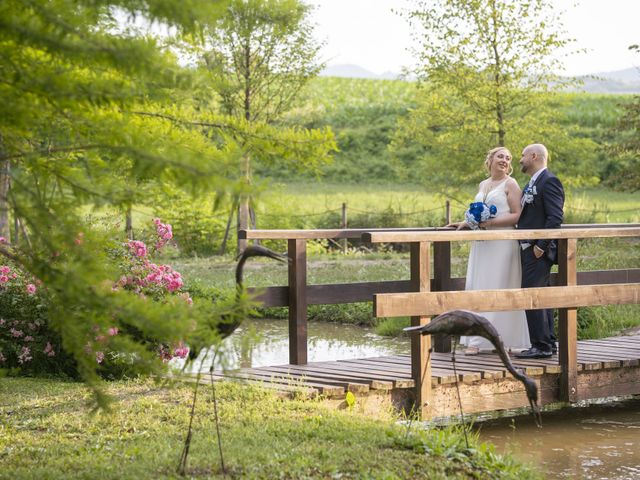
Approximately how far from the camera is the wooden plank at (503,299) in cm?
765

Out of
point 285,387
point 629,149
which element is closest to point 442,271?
point 285,387

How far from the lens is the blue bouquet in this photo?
30.6 feet

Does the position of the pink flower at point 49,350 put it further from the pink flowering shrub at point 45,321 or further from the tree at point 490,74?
the tree at point 490,74

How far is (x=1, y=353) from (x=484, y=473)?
4923 millimetres

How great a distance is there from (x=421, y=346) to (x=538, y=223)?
74.5 inches

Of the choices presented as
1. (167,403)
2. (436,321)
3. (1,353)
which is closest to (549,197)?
(436,321)

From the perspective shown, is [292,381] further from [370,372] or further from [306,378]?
[370,372]

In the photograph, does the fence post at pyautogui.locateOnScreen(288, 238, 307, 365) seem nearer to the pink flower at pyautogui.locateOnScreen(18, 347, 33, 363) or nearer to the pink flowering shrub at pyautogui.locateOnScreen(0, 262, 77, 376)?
the pink flowering shrub at pyautogui.locateOnScreen(0, 262, 77, 376)

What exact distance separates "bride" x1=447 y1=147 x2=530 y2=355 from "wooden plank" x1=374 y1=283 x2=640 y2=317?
798 mm

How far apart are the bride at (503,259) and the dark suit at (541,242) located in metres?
0.12

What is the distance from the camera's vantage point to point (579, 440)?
803 centimetres

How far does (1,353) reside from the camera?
908cm

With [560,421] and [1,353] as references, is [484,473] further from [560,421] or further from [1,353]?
[1,353]

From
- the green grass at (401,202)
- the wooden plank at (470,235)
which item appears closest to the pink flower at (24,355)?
the wooden plank at (470,235)
